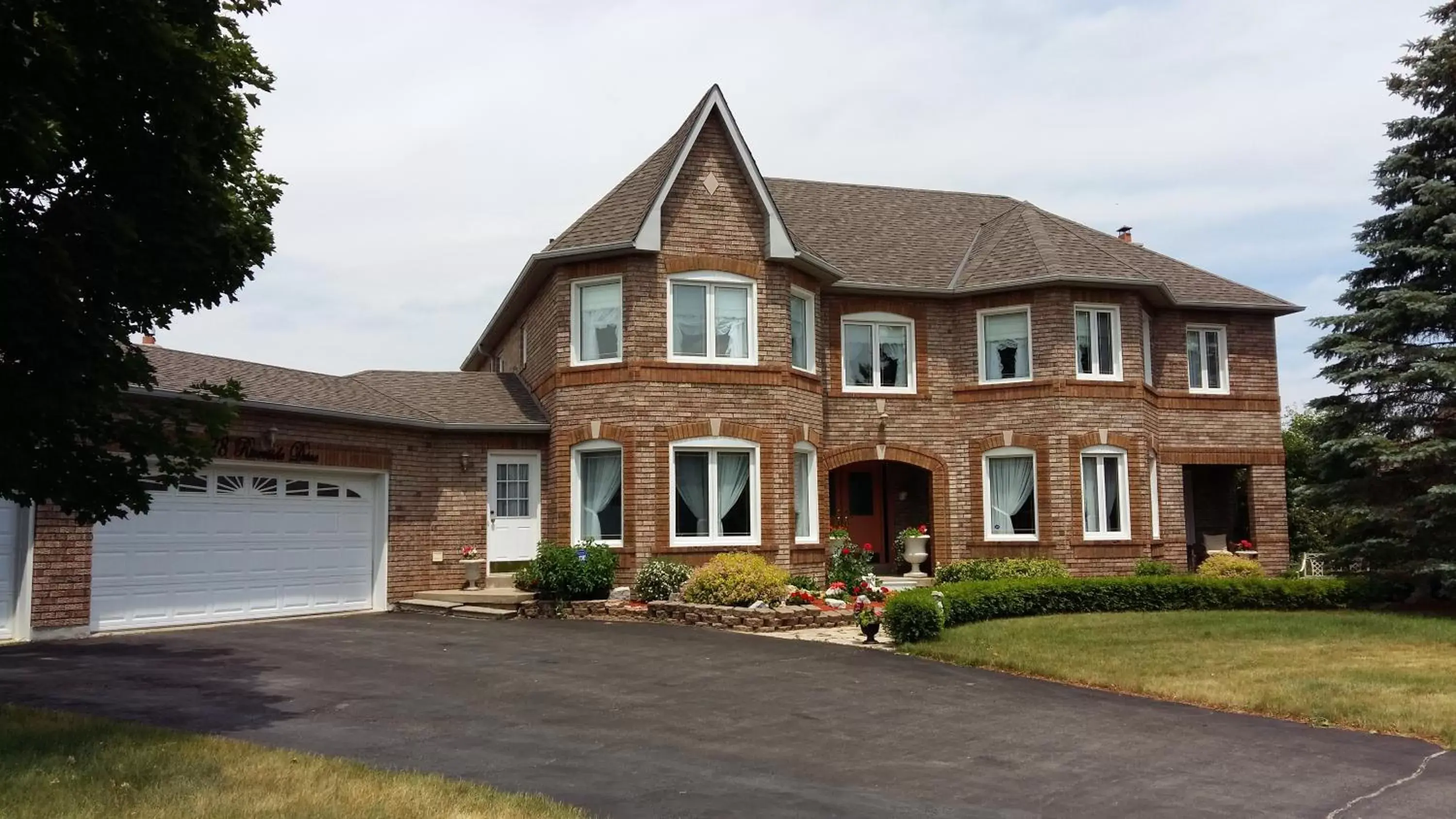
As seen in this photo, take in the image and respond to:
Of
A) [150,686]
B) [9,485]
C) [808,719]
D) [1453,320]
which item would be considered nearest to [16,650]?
[150,686]

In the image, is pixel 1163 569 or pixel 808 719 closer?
pixel 808 719

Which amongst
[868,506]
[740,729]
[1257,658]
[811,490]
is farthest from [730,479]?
[740,729]

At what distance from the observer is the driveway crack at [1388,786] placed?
739 centimetres

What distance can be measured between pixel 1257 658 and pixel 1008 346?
9670 millimetres

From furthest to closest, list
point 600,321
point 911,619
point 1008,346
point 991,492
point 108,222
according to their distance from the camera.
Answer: point 1008,346 < point 991,492 < point 600,321 < point 911,619 < point 108,222

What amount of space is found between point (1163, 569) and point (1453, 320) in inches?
264

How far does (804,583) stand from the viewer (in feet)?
60.4

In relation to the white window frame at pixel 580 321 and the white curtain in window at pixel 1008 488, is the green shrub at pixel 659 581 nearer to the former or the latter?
the white window frame at pixel 580 321

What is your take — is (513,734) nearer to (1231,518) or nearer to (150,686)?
(150,686)

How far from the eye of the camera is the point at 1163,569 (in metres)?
21.0

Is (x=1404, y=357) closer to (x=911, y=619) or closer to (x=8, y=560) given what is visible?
(x=911, y=619)

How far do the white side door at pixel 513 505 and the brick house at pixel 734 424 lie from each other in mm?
57

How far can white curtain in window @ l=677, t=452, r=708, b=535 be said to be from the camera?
18.8 m

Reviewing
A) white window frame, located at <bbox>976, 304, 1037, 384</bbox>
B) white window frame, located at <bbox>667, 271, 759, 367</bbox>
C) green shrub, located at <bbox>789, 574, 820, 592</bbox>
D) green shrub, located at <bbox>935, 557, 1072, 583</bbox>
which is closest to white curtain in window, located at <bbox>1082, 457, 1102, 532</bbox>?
green shrub, located at <bbox>935, 557, 1072, 583</bbox>
